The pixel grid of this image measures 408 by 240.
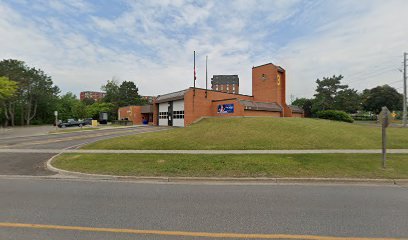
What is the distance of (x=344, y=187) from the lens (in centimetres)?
652

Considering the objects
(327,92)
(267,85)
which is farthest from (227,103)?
(327,92)

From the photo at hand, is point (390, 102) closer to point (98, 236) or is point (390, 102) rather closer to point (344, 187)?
point (344, 187)

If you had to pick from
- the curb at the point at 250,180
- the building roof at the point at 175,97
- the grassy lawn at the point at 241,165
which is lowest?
the curb at the point at 250,180

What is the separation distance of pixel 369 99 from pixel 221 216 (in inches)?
3378

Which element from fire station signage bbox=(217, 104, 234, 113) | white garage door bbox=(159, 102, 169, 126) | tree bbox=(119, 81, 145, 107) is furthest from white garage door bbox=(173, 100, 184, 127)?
tree bbox=(119, 81, 145, 107)

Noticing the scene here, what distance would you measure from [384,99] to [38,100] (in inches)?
3975

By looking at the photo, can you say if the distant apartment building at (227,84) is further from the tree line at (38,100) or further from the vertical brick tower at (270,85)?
the vertical brick tower at (270,85)

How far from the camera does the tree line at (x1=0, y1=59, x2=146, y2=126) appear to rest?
4903cm

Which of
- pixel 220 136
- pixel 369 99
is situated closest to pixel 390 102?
pixel 369 99

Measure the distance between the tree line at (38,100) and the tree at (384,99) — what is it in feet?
256

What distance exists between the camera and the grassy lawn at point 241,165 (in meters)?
7.80

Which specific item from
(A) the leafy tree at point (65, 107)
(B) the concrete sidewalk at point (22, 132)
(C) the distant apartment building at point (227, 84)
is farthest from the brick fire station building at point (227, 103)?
(C) the distant apartment building at point (227, 84)

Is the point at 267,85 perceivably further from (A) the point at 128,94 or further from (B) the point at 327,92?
(A) the point at 128,94

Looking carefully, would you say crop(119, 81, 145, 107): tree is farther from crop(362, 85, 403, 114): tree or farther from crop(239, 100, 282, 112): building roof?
crop(362, 85, 403, 114): tree
